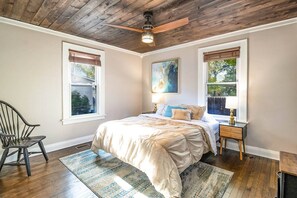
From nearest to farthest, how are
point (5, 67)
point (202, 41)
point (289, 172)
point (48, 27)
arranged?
1. point (289, 172)
2. point (5, 67)
3. point (48, 27)
4. point (202, 41)

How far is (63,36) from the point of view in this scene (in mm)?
3404

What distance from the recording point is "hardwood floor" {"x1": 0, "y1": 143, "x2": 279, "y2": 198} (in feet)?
6.44

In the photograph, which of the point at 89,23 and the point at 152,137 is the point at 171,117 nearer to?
the point at 152,137

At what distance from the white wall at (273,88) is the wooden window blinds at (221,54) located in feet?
0.74

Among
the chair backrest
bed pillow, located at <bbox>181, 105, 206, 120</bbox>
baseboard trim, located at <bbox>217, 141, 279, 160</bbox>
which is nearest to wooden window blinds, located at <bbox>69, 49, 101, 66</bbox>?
the chair backrest

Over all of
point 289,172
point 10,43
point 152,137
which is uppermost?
point 10,43

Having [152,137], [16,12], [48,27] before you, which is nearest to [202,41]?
[152,137]

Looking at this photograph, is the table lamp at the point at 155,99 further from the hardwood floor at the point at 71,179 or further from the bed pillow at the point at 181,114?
the hardwood floor at the point at 71,179

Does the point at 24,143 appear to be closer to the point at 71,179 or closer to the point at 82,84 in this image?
the point at 71,179

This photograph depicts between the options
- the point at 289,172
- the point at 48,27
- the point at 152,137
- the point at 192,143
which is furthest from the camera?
the point at 48,27

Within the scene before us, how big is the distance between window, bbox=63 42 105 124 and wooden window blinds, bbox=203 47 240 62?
263 cm

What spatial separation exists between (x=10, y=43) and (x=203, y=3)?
3.30 meters

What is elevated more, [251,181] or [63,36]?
[63,36]

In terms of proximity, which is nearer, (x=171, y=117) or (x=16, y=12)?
(x=16, y=12)
